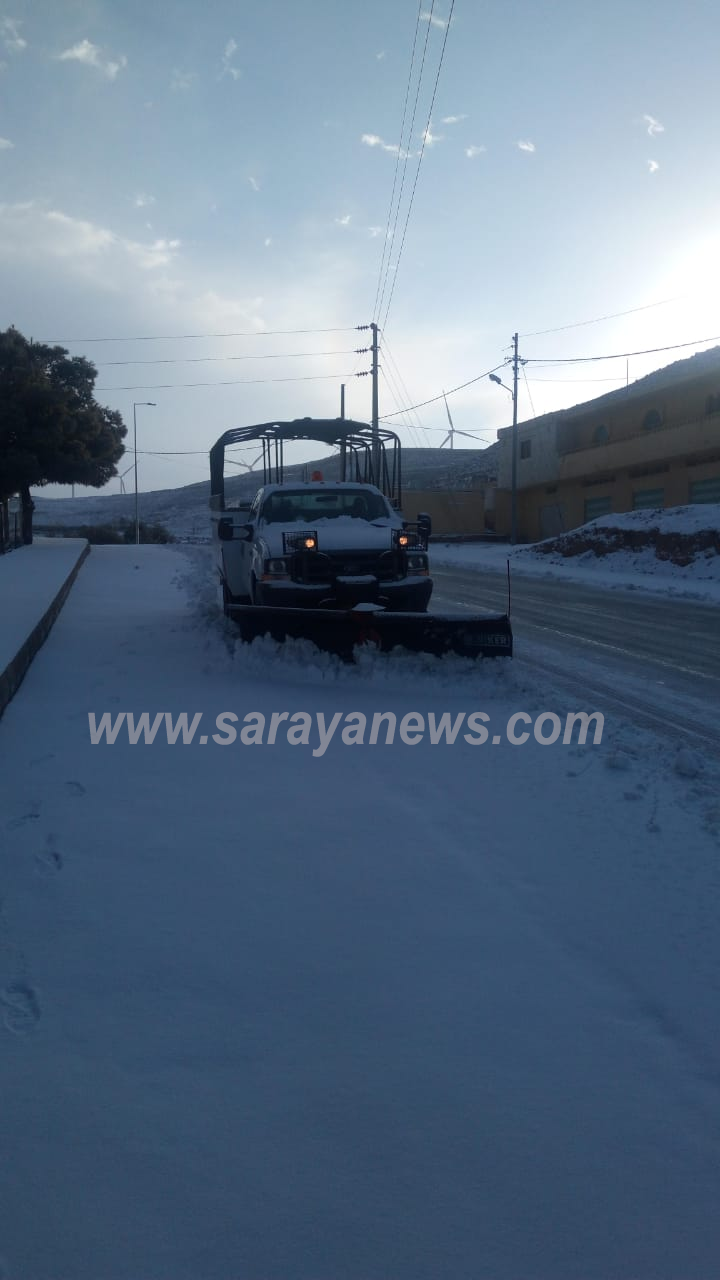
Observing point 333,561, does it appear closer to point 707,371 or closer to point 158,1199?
point 158,1199

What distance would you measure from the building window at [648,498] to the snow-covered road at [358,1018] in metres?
35.6

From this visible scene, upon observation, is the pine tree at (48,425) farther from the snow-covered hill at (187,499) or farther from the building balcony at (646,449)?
the snow-covered hill at (187,499)

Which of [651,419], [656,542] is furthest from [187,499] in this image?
[656,542]

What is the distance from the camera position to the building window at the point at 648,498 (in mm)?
39406

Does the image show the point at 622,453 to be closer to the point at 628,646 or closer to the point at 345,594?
the point at 628,646

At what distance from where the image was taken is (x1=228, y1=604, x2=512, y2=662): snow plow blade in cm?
848

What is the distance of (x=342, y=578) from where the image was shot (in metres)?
9.02

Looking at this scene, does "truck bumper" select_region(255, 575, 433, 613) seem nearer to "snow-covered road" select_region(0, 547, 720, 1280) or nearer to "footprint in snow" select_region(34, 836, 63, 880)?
"snow-covered road" select_region(0, 547, 720, 1280)

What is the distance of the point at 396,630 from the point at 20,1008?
227 inches

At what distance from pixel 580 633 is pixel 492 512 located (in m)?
42.1

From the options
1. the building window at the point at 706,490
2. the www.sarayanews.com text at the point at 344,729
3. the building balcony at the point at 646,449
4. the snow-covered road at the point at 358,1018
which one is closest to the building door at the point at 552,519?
the building balcony at the point at 646,449

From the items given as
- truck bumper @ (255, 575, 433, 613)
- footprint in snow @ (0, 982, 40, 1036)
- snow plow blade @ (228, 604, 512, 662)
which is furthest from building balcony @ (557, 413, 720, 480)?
footprint in snow @ (0, 982, 40, 1036)

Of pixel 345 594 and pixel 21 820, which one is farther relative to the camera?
pixel 345 594

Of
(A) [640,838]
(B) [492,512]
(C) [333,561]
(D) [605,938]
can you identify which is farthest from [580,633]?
(B) [492,512]
